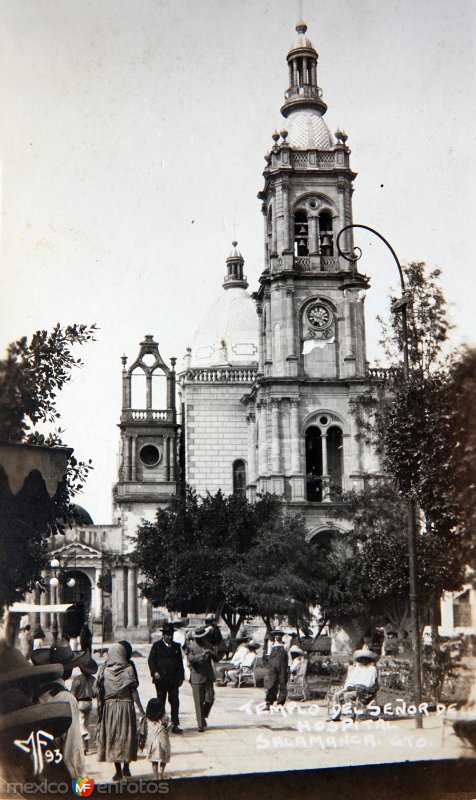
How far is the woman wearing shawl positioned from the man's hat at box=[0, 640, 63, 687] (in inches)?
23.9

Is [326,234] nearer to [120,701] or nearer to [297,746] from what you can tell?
[120,701]

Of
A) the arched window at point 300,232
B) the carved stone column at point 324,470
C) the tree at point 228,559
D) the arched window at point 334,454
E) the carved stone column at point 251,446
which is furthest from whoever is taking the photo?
the carved stone column at point 251,446

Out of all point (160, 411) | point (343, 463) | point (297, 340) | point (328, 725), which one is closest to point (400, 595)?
point (328, 725)

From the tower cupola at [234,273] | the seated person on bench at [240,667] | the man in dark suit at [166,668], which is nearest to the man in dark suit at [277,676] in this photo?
the man in dark suit at [166,668]

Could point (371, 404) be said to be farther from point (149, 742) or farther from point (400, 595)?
point (149, 742)

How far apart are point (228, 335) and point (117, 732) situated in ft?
166

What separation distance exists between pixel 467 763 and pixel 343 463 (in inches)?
1140

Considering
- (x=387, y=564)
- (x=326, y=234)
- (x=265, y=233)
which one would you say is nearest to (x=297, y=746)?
(x=387, y=564)

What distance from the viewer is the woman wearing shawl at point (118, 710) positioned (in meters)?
11.1

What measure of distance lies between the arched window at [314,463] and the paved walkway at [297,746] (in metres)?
28.3

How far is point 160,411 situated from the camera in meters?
51.9

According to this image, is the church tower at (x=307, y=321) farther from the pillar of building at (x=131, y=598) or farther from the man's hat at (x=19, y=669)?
the man's hat at (x=19, y=669)

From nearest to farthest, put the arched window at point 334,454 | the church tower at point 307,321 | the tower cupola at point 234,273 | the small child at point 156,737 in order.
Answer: the small child at point 156,737 < the arched window at point 334,454 < the church tower at point 307,321 < the tower cupola at point 234,273

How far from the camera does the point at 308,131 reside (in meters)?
44.1
